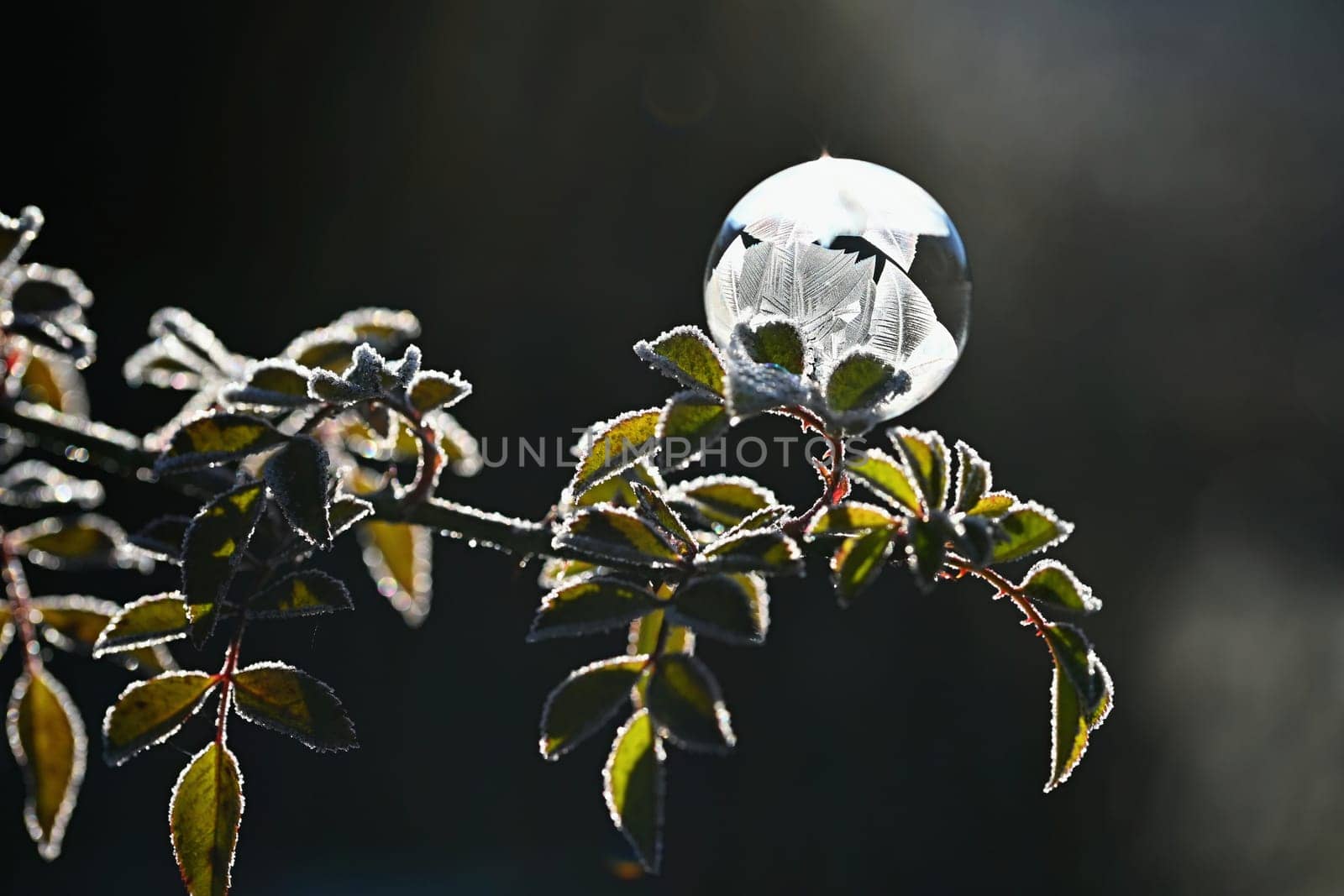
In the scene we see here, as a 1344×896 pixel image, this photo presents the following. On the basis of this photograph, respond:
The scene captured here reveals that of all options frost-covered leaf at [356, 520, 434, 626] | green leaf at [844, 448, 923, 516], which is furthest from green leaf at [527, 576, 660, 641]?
frost-covered leaf at [356, 520, 434, 626]

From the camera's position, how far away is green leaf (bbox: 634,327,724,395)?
20.1 inches

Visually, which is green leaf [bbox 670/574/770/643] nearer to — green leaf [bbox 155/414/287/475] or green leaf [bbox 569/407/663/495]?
green leaf [bbox 569/407/663/495]

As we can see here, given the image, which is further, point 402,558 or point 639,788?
point 402,558

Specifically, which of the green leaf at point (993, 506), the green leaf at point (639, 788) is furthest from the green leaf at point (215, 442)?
the green leaf at point (993, 506)

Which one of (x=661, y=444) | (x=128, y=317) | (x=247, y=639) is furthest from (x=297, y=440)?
(x=128, y=317)

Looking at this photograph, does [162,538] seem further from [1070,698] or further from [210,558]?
[1070,698]

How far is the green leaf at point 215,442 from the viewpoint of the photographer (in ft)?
1.67

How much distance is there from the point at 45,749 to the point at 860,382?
57 cm

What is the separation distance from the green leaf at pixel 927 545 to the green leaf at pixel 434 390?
238 mm

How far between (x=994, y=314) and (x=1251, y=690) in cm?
130

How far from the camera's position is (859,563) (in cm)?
46

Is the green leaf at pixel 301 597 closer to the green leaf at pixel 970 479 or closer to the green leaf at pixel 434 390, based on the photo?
the green leaf at pixel 434 390

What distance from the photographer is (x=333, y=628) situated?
8.23 feet

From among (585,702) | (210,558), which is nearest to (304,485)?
(210,558)
